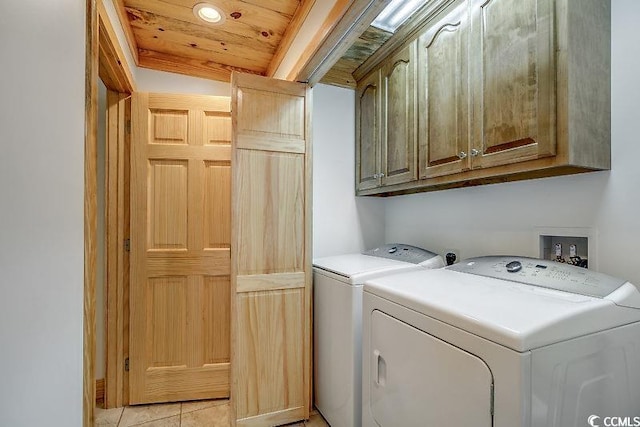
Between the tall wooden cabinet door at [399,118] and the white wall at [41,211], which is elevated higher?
the tall wooden cabinet door at [399,118]

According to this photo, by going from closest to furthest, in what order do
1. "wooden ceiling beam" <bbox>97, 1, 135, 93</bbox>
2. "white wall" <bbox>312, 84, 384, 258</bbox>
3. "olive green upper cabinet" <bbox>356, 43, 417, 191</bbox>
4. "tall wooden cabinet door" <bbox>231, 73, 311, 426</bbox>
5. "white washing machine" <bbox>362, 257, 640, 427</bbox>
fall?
"white washing machine" <bbox>362, 257, 640, 427</bbox> → "wooden ceiling beam" <bbox>97, 1, 135, 93</bbox> → "tall wooden cabinet door" <bbox>231, 73, 311, 426</bbox> → "olive green upper cabinet" <bbox>356, 43, 417, 191</bbox> → "white wall" <bbox>312, 84, 384, 258</bbox>


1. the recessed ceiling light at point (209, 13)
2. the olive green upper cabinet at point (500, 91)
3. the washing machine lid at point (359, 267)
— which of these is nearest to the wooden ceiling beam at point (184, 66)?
the recessed ceiling light at point (209, 13)

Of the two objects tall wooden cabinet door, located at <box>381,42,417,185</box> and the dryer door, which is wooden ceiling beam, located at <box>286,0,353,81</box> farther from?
the dryer door

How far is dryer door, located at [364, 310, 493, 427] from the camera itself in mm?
869

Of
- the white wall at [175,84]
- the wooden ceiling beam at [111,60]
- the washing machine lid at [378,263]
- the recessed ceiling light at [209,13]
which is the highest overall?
the recessed ceiling light at [209,13]

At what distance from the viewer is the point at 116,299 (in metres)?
1.98

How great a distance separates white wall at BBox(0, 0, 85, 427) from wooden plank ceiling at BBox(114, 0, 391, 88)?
70 cm

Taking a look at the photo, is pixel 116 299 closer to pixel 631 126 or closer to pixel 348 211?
pixel 348 211

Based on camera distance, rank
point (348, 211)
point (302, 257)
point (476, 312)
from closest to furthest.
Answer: point (476, 312) < point (302, 257) < point (348, 211)

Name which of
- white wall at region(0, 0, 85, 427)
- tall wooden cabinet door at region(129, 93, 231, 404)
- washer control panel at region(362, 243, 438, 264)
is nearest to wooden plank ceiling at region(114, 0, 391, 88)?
tall wooden cabinet door at region(129, 93, 231, 404)

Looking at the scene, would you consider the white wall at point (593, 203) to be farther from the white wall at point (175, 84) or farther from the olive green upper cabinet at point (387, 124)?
the white wall at point (175, 84)

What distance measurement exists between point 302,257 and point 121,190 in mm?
1240

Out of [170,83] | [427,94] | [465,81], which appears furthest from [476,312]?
[170,83]

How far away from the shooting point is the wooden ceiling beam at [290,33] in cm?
159
